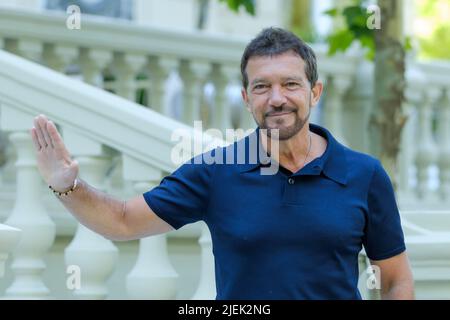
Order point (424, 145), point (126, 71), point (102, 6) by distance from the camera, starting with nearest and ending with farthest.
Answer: point (126, 71), point (424, 145), point (102, 6)

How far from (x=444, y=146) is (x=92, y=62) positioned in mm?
2610

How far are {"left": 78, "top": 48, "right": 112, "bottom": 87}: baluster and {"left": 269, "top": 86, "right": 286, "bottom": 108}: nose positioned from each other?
3394 mm

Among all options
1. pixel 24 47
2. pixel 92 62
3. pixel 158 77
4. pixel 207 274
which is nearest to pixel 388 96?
pixel 158 77

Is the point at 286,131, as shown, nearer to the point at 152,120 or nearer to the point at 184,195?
the point at 184,195

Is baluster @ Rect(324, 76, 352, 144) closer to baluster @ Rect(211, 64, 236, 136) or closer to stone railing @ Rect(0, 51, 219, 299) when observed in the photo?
baluster @ Rect(211, 64, 236, 136)

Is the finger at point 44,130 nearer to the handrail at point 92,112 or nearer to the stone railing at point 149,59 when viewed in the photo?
the handrail at point 92,112

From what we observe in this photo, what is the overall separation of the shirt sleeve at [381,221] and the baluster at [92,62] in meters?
3.44

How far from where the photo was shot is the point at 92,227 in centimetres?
278

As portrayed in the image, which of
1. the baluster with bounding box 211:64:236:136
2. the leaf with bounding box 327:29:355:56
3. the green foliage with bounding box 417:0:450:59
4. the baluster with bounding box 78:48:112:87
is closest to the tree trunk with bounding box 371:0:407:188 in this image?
the leaf with bounding box 327:29:355:56

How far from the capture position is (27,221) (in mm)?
4043

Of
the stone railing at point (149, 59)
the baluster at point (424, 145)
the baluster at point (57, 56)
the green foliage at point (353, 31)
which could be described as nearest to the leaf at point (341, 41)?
the green foliage at point (353, 31)

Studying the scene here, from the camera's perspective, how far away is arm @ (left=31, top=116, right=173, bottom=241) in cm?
266

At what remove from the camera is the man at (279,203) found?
2.60 metres
